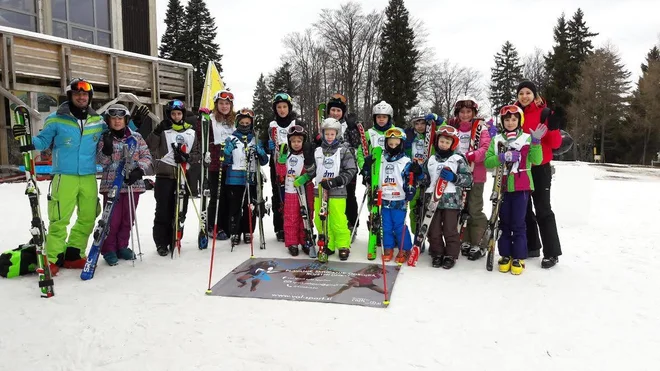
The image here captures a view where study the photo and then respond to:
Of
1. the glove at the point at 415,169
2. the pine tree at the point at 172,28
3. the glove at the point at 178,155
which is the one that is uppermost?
the pine tree at the point at 172,28

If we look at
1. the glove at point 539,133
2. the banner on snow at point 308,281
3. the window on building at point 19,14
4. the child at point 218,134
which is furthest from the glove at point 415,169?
the window on building at point 19,14

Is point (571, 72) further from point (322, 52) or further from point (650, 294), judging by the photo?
point (650, 294)

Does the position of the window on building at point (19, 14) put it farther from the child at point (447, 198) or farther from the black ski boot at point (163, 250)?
the child at point (447, 198)

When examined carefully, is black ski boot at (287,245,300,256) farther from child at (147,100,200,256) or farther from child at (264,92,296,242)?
child at (147,100,200,256)

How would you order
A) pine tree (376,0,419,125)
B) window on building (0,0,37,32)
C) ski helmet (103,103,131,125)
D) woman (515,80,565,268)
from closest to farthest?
woman (515,80,565,268)
ski helmet (103,103,131,125)
window on building (0,0,37,32)
pine tree (376,0,419,125)

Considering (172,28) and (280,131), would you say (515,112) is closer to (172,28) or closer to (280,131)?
(280,131)

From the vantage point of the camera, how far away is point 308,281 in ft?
15.2

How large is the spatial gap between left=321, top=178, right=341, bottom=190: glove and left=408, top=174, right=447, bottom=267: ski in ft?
3.69

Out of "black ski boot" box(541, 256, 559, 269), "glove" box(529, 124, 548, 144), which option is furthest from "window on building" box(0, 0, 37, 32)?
"black ski boot" box(541, 256, 559, 269)

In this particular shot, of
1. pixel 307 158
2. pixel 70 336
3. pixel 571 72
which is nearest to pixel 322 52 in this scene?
pixel 571 72

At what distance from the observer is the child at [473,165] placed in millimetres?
5406

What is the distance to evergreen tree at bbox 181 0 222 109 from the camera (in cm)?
3231

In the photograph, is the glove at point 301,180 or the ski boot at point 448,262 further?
the glove at point 301,180

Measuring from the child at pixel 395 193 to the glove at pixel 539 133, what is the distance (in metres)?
1.37
